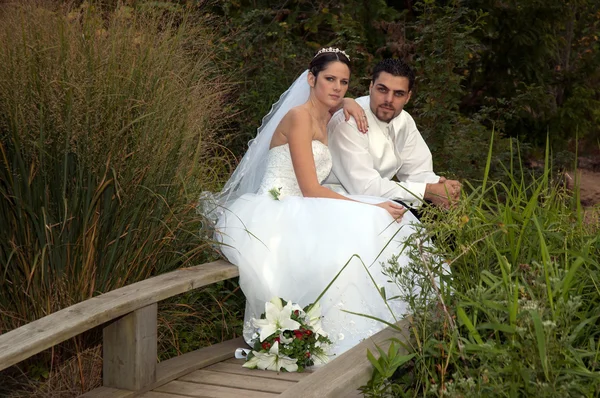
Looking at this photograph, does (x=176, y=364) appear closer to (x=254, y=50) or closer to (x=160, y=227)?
(x=160, y=227)

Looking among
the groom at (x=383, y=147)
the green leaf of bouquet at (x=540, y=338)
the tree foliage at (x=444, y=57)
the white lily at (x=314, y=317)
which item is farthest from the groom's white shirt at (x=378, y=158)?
the green leaf of bouquet at (x=540, y=338)

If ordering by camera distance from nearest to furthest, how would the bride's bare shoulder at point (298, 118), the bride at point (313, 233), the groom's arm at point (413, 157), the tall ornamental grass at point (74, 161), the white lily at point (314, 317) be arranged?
the tall ornamental grass at point (74, 161), the white lily at point (314, 317), the bride at point (313, 233), the bride's bare shoulder at point (298, 118), the groom's arm at point (413, 157)

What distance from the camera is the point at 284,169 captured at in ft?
15.7

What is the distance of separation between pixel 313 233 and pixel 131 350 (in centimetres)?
110

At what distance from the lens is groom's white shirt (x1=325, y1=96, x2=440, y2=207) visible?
16.3ft

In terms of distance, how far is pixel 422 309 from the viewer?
3.01 metres

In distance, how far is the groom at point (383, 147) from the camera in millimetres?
4941

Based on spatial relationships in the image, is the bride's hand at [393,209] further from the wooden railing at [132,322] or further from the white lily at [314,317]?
the wooden railing at [132,322]

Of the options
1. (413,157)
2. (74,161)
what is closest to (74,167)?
(74,161)

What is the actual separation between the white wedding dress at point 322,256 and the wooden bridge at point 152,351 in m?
0.17

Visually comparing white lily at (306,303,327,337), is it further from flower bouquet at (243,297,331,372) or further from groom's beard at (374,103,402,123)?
groom's beard at (374,103,402,123)

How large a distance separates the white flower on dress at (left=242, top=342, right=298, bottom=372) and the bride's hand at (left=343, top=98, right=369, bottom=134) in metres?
1.59

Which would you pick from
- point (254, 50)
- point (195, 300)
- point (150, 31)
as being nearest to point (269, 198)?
point (195, 300)

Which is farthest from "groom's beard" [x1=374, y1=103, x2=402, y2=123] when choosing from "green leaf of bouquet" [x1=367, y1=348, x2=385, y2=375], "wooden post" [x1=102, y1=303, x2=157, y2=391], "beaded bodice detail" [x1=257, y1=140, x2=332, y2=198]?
"green leaf of bouquet" [x1=367, y1=348, x2=385, y2=375]
